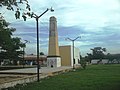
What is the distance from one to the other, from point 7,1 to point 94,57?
160m

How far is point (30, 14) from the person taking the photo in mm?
16562

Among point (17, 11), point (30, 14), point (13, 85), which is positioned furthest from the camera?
point (13, 85)

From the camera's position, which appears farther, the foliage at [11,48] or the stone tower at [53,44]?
the stone tower at [53,44]

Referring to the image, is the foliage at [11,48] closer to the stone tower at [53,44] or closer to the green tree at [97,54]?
the stone tower at [53,44]

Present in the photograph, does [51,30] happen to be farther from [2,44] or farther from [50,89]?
[50,89]

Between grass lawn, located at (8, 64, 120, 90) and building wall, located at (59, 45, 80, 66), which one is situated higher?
building wall, located at (59, 45, 80, 66)

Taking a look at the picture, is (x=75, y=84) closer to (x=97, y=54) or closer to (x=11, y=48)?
(x=11, y=48)

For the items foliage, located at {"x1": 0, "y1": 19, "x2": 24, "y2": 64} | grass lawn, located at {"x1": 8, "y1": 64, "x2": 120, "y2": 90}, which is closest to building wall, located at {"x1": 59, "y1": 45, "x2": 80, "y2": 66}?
foliage, located at {"x1": 0, "y1": 19, "x2": 24, "y2": 64}

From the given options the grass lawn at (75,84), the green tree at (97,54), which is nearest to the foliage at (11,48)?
the grass lawn at (75,84)

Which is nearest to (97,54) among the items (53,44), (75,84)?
(53,44)

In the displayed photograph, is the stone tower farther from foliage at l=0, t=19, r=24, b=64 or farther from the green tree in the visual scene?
the green tree

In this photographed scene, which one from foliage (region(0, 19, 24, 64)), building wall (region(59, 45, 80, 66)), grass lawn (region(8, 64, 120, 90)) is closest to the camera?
grass lawn (region(8, 64, 120, 90))

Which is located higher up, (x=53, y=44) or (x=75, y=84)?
(x=53, y=44)

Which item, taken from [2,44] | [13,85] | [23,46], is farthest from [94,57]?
[13,85]
